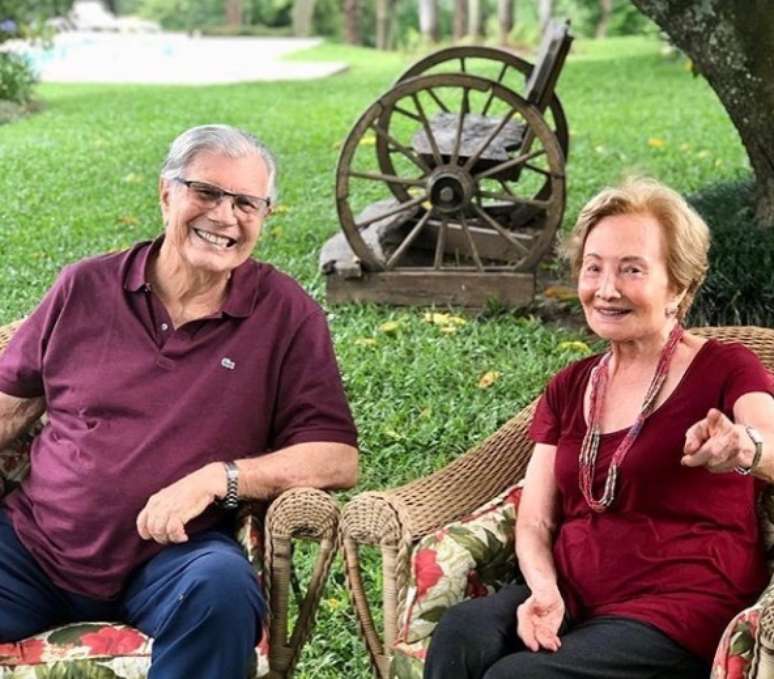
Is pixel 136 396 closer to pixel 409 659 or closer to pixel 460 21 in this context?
pixel 409 659

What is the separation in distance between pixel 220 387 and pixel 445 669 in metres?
0.77

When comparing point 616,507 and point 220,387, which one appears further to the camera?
point 220,387

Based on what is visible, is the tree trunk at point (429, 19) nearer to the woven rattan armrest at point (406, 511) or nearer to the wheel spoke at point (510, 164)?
the wheel spoke at point (510, 164)

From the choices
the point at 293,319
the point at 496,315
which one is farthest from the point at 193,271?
the point at 496,315

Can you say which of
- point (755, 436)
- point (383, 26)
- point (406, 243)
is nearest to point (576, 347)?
point (406, 243)

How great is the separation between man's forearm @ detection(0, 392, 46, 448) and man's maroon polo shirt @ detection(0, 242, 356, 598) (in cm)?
3

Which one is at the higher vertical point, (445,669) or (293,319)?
(293,319)

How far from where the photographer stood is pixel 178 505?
2768mm

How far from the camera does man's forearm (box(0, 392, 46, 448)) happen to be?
10.2 feet

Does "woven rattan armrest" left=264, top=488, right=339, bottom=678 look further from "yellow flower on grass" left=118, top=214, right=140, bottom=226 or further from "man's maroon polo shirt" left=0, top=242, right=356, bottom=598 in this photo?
"yellow flower on grass" left=118, top=214, right=140, bottom=226

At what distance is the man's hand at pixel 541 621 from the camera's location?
8.35ft

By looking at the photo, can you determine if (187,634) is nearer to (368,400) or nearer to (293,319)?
(293,319)

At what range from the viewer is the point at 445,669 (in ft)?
8.34

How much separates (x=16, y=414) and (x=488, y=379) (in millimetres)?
2601
